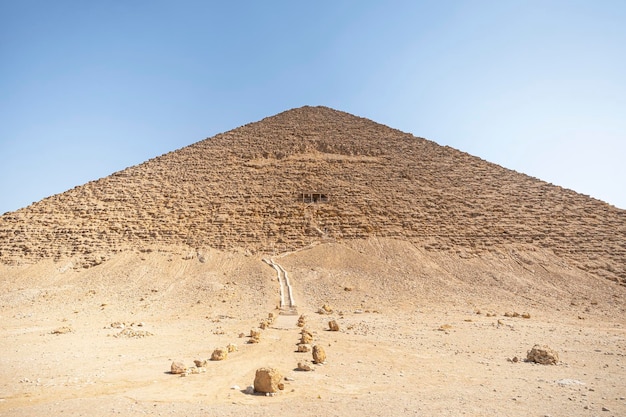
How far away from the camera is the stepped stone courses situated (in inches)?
868

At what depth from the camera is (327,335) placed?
9.66 m

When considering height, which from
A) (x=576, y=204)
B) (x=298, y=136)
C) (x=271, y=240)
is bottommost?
(x=271, y=240)

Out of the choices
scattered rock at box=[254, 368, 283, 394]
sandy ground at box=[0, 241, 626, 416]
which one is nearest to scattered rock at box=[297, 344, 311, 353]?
sandy ground at box=[0, 241, 626, 416]

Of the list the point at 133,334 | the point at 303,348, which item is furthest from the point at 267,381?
the point at 133,334

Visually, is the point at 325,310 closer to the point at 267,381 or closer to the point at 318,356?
the point at 318,356

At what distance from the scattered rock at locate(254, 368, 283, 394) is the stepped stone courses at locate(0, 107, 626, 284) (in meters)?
16.8

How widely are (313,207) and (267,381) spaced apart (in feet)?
66.0

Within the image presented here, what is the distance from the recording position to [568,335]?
10406 millimetres

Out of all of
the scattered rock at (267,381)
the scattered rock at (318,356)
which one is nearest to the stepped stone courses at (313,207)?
the scattered rock at (318,356)

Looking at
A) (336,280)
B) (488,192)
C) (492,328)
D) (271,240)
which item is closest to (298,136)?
(271,240)

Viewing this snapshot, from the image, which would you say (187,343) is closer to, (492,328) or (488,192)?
(492,328)

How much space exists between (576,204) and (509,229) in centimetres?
569

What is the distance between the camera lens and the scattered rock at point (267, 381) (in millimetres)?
4969

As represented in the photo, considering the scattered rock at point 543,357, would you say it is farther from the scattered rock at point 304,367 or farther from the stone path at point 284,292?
the stone path at point 284,292
